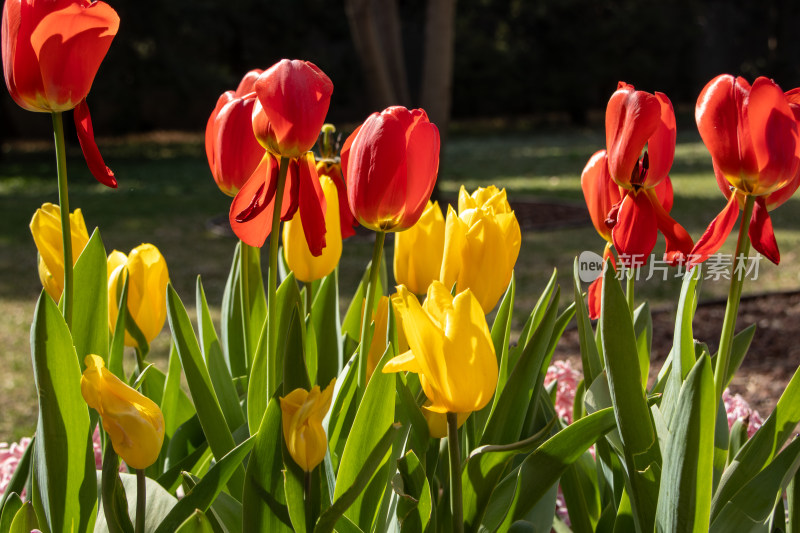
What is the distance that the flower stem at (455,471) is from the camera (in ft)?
2.66

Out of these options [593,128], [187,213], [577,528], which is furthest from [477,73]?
[577,528]

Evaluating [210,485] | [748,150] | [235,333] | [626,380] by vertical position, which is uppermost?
[748,150]

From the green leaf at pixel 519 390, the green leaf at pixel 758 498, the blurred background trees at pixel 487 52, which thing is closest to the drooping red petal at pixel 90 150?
the green leaf at pixel 519 390

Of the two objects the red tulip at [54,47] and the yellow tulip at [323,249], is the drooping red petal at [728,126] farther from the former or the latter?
the red tulip at [54,47]

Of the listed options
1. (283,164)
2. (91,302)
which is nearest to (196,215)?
(91,302)

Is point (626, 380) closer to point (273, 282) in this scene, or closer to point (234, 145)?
point (273, 282)

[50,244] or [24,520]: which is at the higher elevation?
[50,244]

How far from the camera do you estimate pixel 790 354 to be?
12.0 ft

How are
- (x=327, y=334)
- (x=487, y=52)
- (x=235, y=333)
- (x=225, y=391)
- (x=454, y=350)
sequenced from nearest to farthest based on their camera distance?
1. (x=454, y=350)
2. (x=225, y=391)
3. (x=327, y=334)
4. (x=235, y=333)
5. (x=487, y=52)

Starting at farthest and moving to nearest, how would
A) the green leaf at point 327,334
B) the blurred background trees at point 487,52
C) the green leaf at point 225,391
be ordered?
the blurred background trees at point 487,52 < the green leaf at point 327,334 < the green leaf at point 225,391

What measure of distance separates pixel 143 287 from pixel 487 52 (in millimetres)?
19730

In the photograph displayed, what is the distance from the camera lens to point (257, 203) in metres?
0.95

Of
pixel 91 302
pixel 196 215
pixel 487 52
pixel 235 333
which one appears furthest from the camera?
pixel 487 52

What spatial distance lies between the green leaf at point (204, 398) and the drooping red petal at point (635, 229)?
0.49m
